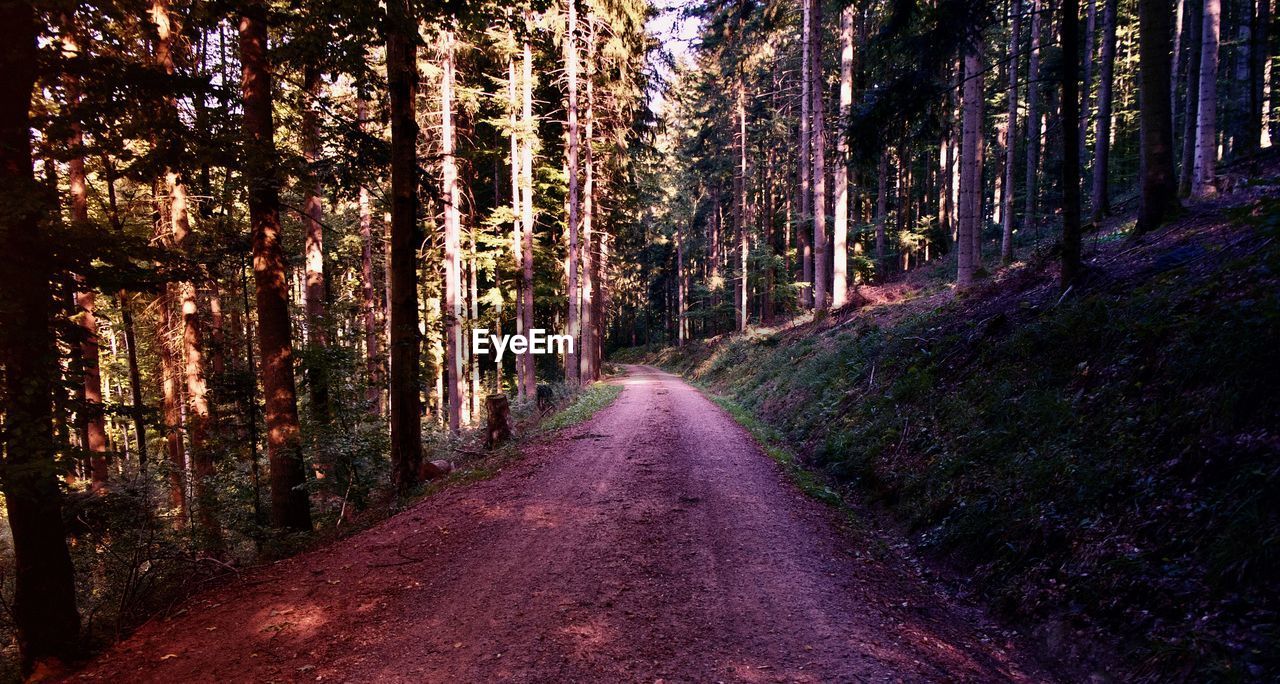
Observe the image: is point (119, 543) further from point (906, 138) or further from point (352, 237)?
point (352, 237)

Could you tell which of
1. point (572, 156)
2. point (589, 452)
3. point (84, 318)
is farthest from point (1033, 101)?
point (84, 318)

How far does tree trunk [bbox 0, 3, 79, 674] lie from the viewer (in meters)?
4.18

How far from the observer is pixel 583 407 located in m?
16.6

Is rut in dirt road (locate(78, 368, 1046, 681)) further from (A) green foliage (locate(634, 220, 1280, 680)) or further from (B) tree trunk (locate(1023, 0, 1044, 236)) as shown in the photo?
(B) tree trunk (locate(1023, 0, 1044, 236))

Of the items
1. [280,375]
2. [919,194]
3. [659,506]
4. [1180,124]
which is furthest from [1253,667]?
[919,194]

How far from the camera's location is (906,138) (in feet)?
37.1

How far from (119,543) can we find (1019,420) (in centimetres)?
1021

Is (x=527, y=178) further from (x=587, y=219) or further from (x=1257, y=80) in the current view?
(x=1257, y=80)

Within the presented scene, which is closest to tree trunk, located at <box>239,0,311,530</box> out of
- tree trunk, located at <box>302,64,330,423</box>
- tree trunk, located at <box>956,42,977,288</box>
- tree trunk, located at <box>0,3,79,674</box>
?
tree trunk, located at <box>302,64,330,423</box>

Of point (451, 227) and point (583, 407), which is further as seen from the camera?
point (451, 227)

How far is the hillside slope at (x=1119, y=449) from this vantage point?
3.72m

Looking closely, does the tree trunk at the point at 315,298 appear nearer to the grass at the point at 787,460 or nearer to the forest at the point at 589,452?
the forest at the point at 589,452

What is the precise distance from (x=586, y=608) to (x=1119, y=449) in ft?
16.9

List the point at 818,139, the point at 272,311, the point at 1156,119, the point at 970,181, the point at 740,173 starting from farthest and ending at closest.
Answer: the point at 740,173, the point at 818,139, the point at 970,181, the point at 1156,119, the point at 272,311
